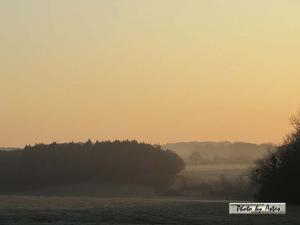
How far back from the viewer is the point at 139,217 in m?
60.3

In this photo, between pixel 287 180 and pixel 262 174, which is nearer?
pixel 287 180

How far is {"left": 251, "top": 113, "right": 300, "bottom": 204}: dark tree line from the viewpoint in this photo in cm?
10681

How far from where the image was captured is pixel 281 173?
110438 mm

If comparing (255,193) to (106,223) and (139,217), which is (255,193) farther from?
(106,223)

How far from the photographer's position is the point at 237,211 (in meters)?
67.8

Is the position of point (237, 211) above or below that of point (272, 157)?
below

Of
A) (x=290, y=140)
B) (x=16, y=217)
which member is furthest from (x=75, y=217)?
(x=290, y=140)

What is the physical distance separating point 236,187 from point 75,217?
128 metres

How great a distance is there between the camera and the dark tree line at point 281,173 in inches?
4205

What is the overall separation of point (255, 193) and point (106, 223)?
67062 millimetres

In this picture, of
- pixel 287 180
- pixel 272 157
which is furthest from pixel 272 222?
pixel 272 157

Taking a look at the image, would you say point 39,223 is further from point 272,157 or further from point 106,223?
point 272,157

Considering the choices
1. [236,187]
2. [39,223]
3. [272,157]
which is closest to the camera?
[39,223]

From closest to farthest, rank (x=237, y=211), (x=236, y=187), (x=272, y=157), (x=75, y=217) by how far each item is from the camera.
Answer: (x=75, y=217) < (x=237, y=211) < (x=272, y=157) < (x=236, y=187)
